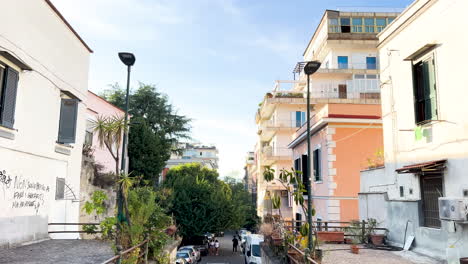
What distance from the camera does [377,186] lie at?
1316 cm

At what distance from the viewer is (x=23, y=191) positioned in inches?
411

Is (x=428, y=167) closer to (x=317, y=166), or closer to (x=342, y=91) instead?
(x=317, y=166)

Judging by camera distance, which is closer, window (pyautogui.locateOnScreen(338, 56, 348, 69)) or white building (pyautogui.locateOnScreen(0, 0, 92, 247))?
white building (pyautogui.locateOnScreen(0, 0, 92, 247))

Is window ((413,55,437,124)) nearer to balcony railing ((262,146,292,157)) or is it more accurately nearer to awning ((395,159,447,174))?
awning ((395,159,447,174))

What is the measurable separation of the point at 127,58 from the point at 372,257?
8566mm

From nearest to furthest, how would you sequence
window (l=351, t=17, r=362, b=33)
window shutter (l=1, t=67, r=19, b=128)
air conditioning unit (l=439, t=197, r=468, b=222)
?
1. air conditioning unit (l=439, t=197, r=468, b=222)
2. window shutter (l=1, t=67, r=19, b=128)
3. window (l=351, t=17, r=362, b=33)

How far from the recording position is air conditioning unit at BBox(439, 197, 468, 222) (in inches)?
325

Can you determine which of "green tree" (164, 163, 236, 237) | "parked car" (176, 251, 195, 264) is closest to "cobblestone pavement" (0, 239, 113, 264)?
"parked car" (176, 251, 195, 264)

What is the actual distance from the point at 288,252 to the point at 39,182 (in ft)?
25.7

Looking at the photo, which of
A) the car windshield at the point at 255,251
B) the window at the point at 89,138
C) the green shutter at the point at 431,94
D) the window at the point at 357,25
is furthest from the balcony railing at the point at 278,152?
the green shutter at the point at 431,94

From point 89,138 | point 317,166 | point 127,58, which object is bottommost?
point 317,166

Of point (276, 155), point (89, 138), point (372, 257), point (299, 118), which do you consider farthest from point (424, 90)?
point (276, 155)

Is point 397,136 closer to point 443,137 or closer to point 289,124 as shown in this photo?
point 443,137

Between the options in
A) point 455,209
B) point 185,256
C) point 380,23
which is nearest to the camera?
point 455,209
